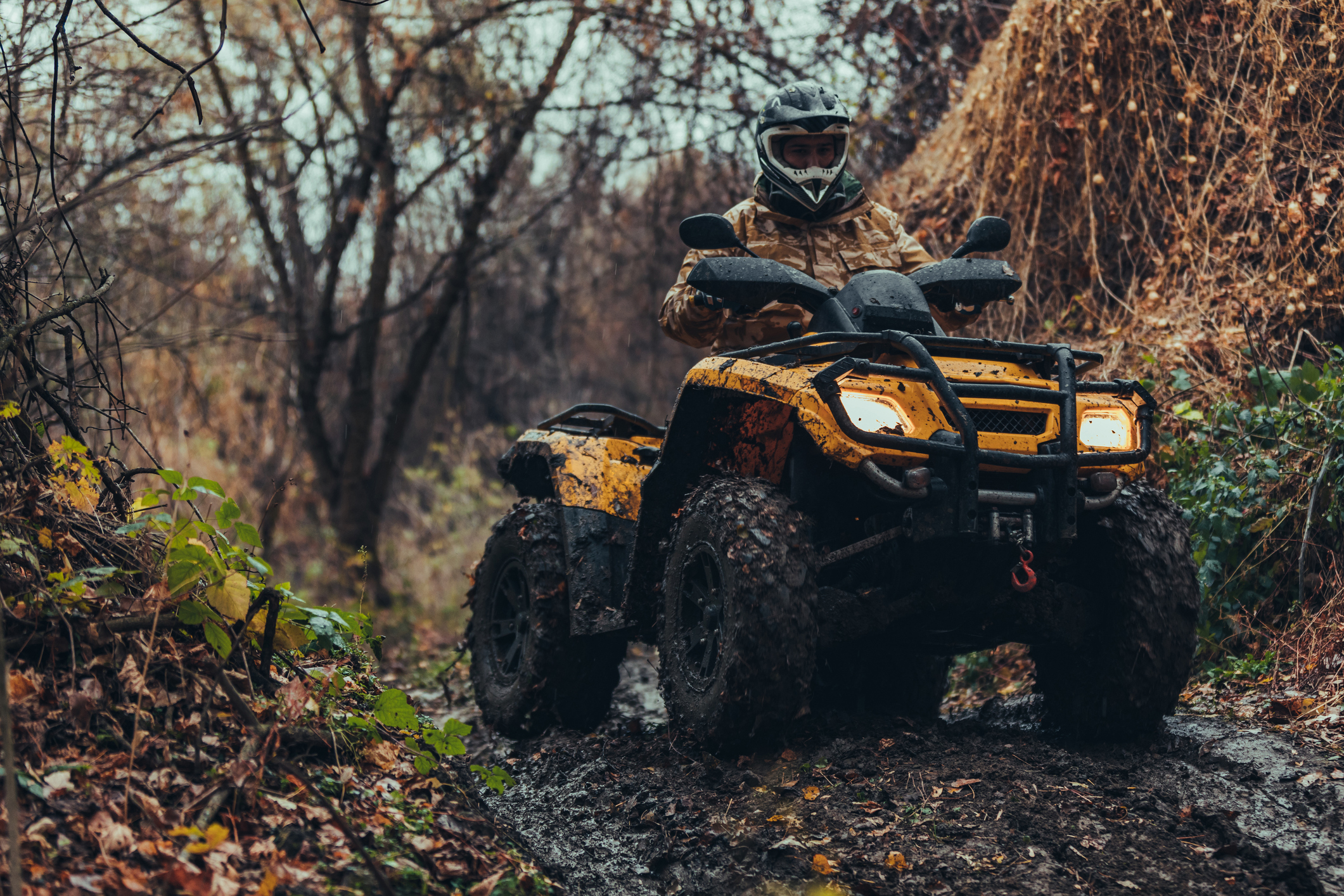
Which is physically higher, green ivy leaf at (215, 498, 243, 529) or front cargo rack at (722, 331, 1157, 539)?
front cargo rack at (722, 331, 1157, 539)

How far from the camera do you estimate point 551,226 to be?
15758 mm

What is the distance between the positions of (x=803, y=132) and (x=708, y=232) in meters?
1.08

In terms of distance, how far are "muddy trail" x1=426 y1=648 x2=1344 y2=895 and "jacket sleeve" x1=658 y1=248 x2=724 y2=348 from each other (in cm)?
169

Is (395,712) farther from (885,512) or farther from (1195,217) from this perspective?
(1195,217)

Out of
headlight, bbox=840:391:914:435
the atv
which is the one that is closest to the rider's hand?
the atv

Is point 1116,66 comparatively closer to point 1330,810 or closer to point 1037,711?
point 1037,711

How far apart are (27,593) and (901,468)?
2.71m

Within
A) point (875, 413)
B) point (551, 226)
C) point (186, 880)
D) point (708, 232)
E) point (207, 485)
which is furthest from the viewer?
point (551, 226)

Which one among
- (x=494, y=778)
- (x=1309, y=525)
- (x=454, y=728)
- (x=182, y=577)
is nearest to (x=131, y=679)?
(x=182, y=577)

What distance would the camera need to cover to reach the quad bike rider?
13.1 ft

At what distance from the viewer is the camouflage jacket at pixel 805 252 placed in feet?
16.9

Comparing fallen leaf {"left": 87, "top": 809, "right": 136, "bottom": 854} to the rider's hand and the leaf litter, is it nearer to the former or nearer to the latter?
the leaf litter

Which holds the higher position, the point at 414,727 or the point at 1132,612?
the point at 1132,612

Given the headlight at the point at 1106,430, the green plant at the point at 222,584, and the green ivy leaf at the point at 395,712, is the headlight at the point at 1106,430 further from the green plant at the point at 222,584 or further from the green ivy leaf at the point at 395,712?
the green plant at the point at 222,584
